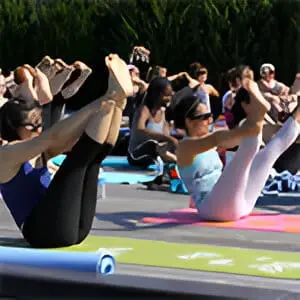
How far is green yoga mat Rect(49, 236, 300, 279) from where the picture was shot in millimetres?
5191

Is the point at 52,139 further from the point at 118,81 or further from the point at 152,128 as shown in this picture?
the point at 152,128

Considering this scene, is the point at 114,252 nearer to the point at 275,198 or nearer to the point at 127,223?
the point at 127,223

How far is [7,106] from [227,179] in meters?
1.80

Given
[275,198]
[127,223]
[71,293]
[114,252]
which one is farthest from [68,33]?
[71,293]

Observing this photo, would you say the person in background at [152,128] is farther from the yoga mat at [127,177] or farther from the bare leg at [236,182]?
the bare leg at [236,182]

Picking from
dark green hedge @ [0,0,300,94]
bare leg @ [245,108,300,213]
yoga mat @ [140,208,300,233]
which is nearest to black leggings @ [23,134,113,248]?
yoga mat @ [140,208,300,233]

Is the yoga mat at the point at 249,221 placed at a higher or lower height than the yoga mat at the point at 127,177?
higher

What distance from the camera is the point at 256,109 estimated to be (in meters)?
6.27

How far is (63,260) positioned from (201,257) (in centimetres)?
111

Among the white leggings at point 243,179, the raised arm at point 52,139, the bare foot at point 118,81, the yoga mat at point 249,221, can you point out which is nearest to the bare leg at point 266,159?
the white leggings at point 243,179

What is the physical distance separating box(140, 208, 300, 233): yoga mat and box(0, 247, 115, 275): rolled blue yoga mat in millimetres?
2075

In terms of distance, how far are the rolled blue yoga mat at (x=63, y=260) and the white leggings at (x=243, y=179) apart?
1.97 meters

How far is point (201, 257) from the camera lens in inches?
219

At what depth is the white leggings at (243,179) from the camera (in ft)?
21.6
